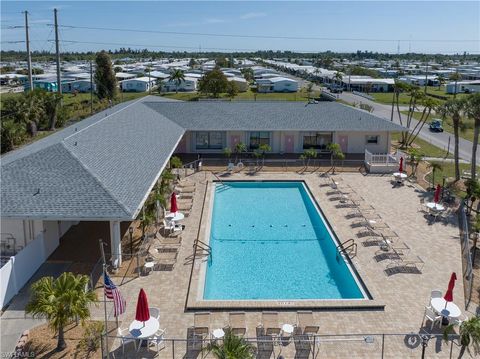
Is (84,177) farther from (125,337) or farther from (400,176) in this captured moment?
(400,176)

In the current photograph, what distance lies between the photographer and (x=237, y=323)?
15125 millimetres

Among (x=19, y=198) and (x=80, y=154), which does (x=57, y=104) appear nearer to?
(x=80, y=154)

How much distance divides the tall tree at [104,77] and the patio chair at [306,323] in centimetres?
6309

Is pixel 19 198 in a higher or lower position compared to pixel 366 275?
higher

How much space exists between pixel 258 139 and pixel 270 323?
88.3 feet

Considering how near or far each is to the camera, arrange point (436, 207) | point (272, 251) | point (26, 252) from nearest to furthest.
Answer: point (26, 252) → point (272, 251) → point (436, 207)

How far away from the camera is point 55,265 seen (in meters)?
19.4

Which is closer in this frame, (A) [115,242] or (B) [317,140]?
(A) [115,242]

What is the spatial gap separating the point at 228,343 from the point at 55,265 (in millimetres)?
10674

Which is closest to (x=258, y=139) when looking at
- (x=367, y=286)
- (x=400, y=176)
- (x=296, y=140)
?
(x=296, y=140)

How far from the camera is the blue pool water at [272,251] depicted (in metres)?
19.1

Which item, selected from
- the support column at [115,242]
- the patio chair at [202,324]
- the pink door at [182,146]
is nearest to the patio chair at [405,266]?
the patio chair at [202,324]

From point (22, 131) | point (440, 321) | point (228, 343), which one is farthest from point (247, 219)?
point (22, 131)

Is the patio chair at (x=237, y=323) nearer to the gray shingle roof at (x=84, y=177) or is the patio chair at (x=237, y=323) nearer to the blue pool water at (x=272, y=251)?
the blue pool water at (x=272, y=251)
